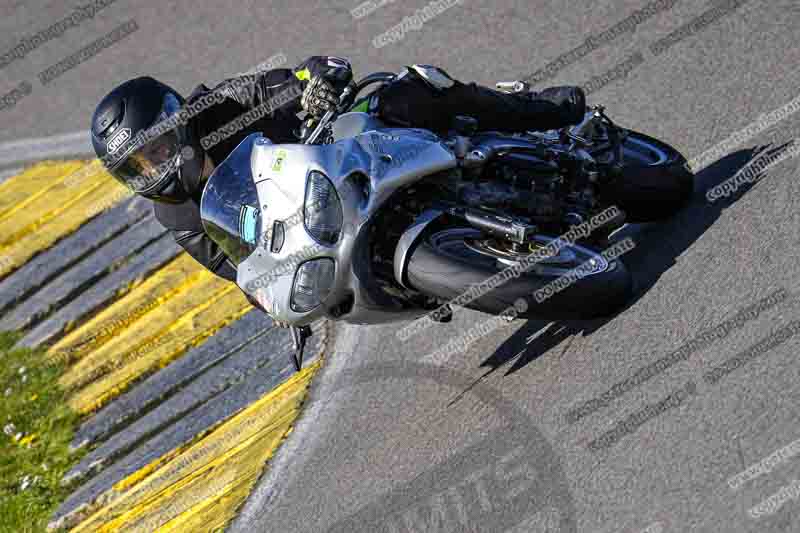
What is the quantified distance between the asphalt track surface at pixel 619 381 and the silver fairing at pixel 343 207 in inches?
37.9

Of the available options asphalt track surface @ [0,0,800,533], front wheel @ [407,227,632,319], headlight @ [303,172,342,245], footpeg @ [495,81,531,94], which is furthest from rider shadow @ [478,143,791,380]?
headlight @ [303,172,342,245]

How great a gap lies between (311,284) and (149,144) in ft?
4.51

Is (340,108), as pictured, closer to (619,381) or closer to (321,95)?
(321,95)

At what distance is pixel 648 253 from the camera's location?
595cm

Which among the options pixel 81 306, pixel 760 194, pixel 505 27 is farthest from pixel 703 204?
pixel 81 306

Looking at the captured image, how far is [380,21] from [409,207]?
4.54 meters

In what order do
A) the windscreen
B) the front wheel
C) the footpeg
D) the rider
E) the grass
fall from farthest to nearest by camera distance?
the grass → the footpeg → the rider → the windscreen → the front wheel

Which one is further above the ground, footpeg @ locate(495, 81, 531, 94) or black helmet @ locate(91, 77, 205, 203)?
black helmet @ locate(91, 77, 205, 203)

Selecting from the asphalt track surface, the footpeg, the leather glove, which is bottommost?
the asphalt track surface

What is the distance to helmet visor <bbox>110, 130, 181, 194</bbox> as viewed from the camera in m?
5.69

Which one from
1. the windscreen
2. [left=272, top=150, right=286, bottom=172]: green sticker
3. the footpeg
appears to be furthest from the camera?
the footpeg

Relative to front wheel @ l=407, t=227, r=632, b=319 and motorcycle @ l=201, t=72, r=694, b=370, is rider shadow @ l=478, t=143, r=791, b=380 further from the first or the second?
front wheel @ l=407, t=227, r=632, b=319

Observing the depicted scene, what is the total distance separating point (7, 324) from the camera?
8.79m

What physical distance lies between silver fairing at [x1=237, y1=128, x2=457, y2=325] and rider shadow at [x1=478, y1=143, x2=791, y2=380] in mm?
1033
